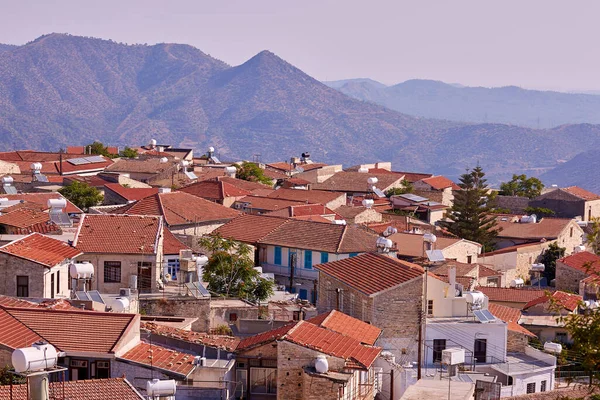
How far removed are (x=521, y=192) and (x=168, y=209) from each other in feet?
155

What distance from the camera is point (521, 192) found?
89.8 meters

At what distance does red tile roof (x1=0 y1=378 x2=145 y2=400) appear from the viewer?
17.3 m

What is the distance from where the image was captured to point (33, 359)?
50.3 feet

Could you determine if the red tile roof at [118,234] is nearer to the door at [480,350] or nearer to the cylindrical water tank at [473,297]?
the cylindrical water tank at [473,297]

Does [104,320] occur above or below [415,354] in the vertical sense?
above

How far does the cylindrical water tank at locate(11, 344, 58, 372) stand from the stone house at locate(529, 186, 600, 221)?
65889 millimetres

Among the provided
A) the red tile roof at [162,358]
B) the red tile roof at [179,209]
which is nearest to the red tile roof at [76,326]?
the red tile roof at [162,358]

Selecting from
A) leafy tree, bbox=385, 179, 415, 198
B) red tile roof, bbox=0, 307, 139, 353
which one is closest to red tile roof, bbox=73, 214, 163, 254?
red tile roof, bbox=0, 307, 139, 353

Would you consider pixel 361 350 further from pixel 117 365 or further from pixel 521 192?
pixel 521 192

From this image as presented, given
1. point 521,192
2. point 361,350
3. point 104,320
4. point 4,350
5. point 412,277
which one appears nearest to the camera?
point 4,350

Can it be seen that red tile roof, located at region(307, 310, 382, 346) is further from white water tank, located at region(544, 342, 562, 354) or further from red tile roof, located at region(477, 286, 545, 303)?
red tile roof, located at region(477, 286, 545, 303)

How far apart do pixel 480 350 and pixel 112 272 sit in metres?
9.77

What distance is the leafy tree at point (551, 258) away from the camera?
56713 mm

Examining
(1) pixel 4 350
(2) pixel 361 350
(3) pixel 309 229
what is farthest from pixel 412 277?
(3) pixel 309 229
